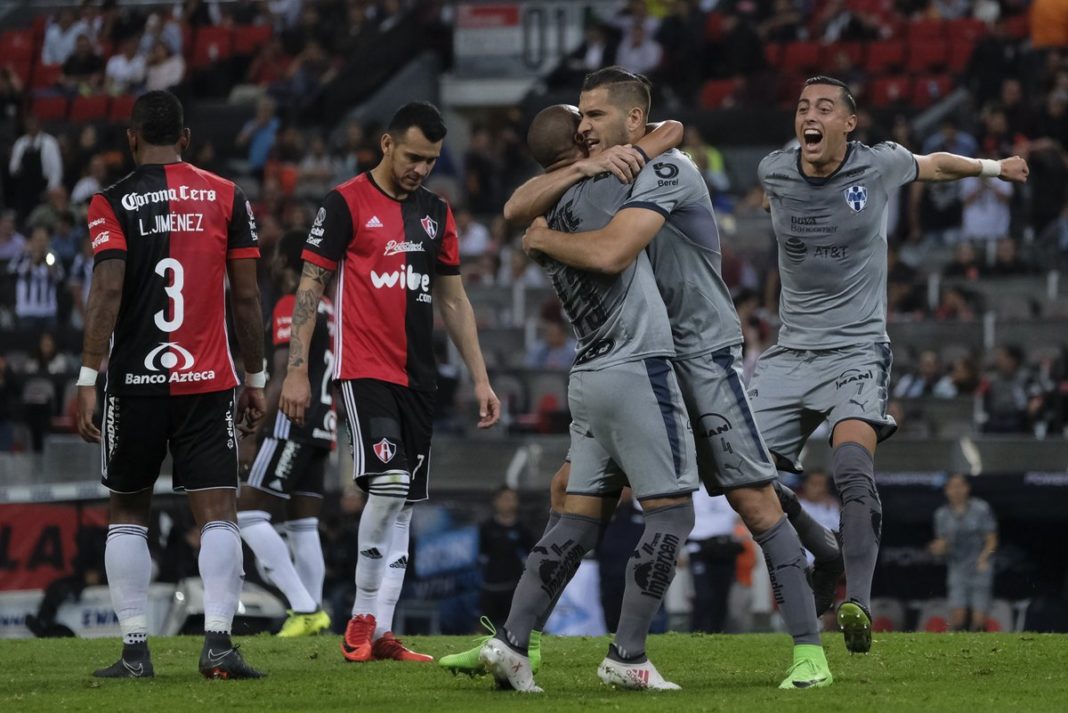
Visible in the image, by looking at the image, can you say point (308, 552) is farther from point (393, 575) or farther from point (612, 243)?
point (612, 243)

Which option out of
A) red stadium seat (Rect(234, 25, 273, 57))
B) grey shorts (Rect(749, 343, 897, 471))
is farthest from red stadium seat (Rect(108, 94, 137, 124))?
grey shorts (Rect(749, 343, 897, 471))

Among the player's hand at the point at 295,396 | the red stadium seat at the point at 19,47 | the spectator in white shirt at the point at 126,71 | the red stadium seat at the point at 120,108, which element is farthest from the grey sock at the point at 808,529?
the red stadium seat at the point at 19,47

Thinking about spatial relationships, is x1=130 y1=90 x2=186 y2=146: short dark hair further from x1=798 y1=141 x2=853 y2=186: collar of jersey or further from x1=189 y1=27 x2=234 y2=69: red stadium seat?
x1=189 y1=27 x2=234 y2=69: red stadium seat

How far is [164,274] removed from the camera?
785 centimetres

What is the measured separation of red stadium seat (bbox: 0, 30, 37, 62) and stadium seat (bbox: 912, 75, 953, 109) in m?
15.3

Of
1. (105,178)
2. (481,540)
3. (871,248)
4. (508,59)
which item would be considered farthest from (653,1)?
(871,248)

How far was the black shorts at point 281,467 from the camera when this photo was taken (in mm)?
10781

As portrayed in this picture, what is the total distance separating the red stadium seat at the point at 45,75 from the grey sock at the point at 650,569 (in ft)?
81.4

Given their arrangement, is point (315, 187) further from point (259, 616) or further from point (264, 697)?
point (264, 697)

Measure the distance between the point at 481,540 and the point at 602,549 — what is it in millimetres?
1011

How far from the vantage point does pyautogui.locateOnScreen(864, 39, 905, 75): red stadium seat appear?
80.1 feet

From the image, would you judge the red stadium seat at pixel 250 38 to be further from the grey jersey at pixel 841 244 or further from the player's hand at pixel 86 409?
the player's hand at pixel 86 409

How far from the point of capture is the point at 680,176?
23.8ft

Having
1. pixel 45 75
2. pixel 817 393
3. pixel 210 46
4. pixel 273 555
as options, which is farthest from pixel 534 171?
pixel 817 393
